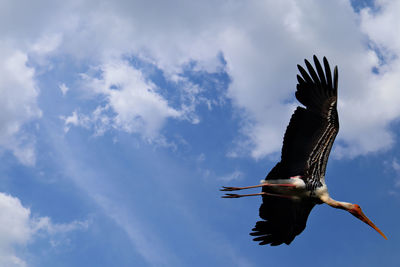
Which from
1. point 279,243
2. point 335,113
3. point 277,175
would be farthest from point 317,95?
point 279,243

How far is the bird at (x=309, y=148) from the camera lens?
474 inches

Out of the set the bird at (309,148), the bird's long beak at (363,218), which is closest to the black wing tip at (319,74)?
the bird at (309,148)

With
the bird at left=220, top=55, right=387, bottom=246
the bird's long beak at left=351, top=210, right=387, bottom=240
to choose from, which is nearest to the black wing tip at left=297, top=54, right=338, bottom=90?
the bird at left=220, top=55, right=387, bottom=246

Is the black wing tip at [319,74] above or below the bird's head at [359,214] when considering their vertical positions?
above

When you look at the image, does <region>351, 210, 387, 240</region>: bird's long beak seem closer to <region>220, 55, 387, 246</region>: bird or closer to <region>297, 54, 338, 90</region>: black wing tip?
<region>220, 55, 387, 246</region>: bird

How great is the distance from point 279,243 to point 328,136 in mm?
3358

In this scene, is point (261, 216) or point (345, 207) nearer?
point (345, 207)

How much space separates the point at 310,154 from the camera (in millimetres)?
12141

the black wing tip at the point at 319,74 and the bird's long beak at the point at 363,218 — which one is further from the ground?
the black wing tip at the point at 319,74

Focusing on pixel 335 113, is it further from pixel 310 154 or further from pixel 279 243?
pixel 279 243

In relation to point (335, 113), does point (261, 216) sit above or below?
below

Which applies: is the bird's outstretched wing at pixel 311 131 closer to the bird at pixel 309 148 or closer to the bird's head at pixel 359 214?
the bird at pixel 309 148

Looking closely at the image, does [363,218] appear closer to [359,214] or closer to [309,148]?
[359,214]

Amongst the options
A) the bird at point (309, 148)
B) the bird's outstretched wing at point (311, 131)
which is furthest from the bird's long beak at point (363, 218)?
the bird's outstretched wing at point (311, 131)
